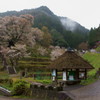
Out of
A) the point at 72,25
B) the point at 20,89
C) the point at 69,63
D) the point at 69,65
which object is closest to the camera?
the point at 20,89

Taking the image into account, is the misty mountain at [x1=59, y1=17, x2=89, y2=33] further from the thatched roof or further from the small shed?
the small shed

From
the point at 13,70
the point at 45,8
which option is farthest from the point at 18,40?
the point at 45,8

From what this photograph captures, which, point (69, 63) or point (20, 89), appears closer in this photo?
point (20, 89)

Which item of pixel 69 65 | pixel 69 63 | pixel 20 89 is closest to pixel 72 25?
pixel 69 63

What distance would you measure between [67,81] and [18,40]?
91.7ft

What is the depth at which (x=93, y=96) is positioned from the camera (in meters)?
12.6

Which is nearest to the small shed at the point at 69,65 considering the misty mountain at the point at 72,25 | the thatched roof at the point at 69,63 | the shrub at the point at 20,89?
the thatched roof at the point at 69,63

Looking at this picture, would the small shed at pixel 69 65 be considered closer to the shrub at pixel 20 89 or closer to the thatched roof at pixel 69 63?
the thatched roof at pixel 69 63

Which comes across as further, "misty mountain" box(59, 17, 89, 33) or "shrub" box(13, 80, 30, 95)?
"misty mountain" box(59, 17, 89, 33)

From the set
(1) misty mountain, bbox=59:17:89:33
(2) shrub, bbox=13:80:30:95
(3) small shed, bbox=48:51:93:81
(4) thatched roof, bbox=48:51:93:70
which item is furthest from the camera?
(1) misty mountain, bbox=59:17:89:33

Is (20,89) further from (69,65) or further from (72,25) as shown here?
(72,25)

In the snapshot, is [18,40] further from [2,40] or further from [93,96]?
[93,96]

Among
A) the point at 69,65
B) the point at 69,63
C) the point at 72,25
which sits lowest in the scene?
the point at 69,65

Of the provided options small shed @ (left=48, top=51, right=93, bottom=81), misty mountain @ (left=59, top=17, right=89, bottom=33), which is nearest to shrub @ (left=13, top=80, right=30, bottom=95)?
small shed @ (left=48, top=51, right=93, bottom=81)
